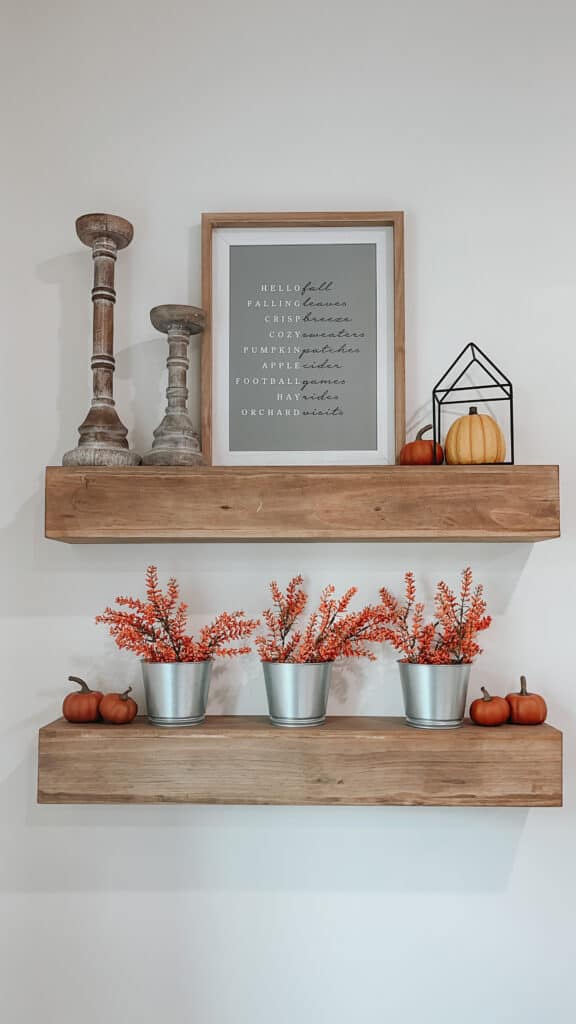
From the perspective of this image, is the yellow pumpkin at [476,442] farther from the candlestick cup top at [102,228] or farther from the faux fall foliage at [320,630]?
the candlestick cup top at [102,228]

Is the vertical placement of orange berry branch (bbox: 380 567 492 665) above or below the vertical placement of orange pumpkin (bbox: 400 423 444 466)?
below

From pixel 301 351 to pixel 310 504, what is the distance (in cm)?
33

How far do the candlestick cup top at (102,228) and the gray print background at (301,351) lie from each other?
8.0 inches

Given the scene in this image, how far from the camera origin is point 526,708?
146 cm

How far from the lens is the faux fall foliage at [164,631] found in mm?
1444

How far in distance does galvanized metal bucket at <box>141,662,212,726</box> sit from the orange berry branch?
33 centimetres

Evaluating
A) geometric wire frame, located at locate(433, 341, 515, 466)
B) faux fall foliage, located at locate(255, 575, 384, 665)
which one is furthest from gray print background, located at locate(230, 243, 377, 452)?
faux fall foliage, located at locate(255, 575, 384, 665)

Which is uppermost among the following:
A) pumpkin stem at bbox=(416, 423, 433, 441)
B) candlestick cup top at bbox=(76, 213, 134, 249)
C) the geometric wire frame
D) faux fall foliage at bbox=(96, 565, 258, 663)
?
candlestick cup top at bbox=(76, 213, 134, 249)

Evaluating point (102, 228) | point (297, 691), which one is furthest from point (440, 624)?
point (102, 228)

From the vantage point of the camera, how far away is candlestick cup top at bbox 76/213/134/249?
1500mm

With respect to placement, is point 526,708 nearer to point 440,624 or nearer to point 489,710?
point 489,710

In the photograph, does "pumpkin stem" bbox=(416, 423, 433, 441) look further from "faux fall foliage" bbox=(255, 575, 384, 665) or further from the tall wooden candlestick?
the tall wooden candlestick

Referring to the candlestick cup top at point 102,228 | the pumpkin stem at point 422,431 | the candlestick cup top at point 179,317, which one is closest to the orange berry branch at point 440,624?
the pumpkin stem at point 422,431

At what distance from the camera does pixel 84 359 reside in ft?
5.28
